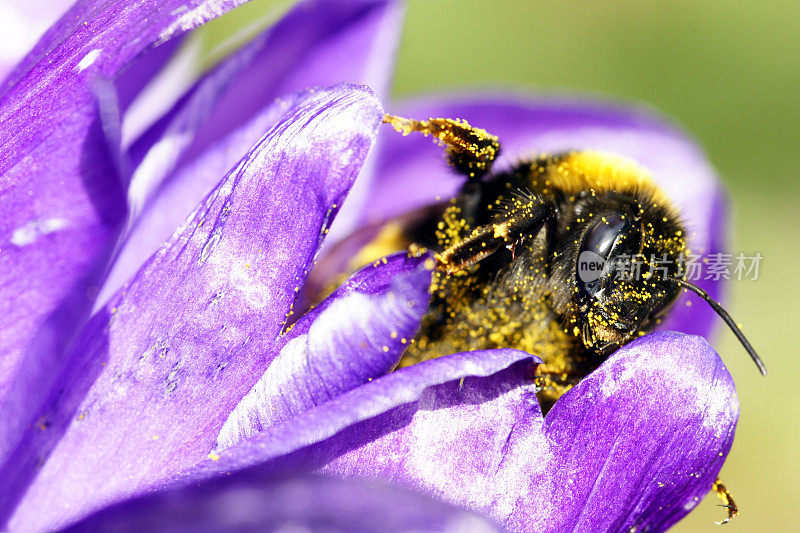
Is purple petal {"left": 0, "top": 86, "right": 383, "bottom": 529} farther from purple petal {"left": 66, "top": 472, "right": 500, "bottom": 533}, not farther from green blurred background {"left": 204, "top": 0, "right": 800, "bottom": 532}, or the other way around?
green blurred background {"left": 204, "top": 0, "right": 800, "bottom": 532}

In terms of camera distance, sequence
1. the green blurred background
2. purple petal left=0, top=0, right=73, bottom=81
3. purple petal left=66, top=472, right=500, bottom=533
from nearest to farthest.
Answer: purple petal left=66, top=472, right=500, bottom=533
purple petal left=0, top=0, right=73, bottom=81
the green blurred background

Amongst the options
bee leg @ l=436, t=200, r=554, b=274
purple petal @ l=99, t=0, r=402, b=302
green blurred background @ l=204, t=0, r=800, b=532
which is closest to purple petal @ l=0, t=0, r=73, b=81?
purple petal @ l=99, t=0, r=402, b=302

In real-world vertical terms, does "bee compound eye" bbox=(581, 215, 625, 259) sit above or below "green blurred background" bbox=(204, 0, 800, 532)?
below

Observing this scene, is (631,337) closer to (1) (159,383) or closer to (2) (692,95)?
(1) (159,383)

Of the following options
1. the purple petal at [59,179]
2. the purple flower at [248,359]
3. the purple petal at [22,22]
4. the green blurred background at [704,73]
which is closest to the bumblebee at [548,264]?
the purple flower at [248,359]

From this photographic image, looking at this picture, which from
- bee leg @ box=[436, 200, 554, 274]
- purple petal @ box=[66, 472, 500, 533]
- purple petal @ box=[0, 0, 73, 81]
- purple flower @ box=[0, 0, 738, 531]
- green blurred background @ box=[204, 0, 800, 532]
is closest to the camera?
purple petal @ box=[66, 472, 500, 533]

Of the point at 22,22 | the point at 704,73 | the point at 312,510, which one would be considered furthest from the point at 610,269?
the point at 704,73

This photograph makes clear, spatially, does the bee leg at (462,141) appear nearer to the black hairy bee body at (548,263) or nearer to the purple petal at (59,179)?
the black hairy bee body at (548,263)
